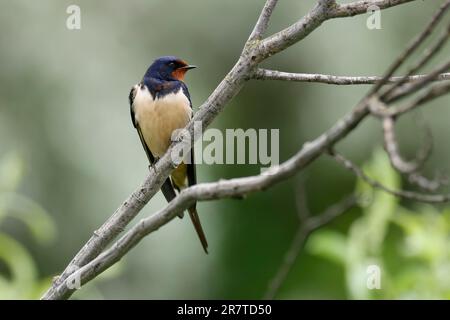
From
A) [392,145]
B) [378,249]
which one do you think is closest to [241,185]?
[392,145]

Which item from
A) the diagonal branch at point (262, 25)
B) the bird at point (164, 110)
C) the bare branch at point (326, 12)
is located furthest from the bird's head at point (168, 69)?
the bare branch at point (326, 12)

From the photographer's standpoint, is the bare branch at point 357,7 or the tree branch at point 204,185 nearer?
the tree branch at point 204,185

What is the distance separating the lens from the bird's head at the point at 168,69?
4633mm

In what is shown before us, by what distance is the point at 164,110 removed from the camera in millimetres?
4406

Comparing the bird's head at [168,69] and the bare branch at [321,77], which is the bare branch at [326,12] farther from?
the bird's head at [168,69]

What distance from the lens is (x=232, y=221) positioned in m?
6.34

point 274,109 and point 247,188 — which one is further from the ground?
point 274,109

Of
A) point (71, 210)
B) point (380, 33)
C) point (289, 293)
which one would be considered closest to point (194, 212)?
point (289, 293)

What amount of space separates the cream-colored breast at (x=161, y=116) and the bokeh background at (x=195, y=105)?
1401 millimetres

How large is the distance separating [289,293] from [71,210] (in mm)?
1998

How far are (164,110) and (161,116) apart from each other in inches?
1.5

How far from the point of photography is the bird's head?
15.2 feet

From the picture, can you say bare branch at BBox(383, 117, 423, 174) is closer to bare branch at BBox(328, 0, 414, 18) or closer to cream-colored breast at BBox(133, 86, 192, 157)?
bare branch at BBox(328, 0, 414, 18)
